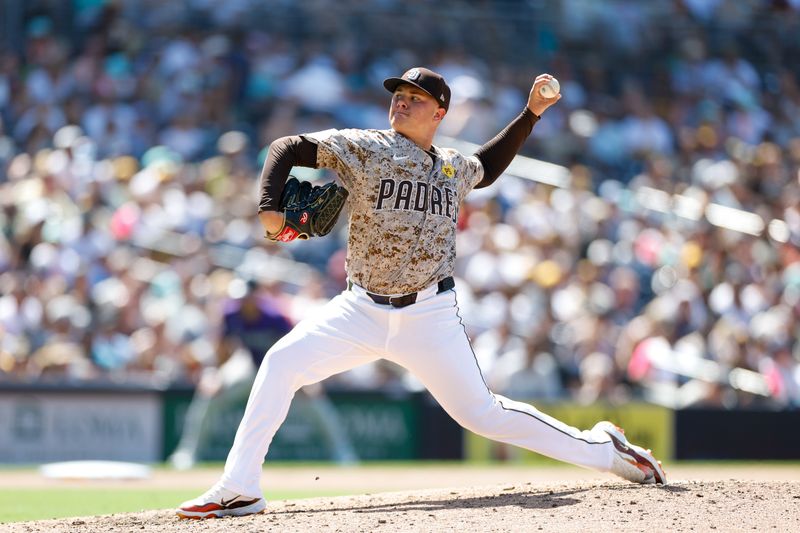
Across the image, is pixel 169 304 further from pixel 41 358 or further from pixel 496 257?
pixel 496 257

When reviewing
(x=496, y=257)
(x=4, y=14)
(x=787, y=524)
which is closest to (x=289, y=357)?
(x=787, y=524)

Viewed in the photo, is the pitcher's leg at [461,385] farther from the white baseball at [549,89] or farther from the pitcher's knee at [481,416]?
the white baseball at [549,89]

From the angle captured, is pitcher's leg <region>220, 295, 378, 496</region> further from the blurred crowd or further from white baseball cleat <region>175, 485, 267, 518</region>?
the blurred crowd

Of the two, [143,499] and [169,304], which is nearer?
[143,499]

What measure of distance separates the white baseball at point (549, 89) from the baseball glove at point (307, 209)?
1.14m

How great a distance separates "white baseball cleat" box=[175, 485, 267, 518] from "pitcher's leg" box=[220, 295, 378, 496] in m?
0.03

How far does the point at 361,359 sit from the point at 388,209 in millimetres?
642

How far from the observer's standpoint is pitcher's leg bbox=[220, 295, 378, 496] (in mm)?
5465

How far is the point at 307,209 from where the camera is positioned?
17.3 feet

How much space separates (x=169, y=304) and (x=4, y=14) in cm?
515

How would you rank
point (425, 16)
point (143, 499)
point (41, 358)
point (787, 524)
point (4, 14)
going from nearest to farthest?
point (787, 524)
point (143, 499)
point (41, 358)
point (4, 14)
point (425, 16)

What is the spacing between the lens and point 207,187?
1345 cm

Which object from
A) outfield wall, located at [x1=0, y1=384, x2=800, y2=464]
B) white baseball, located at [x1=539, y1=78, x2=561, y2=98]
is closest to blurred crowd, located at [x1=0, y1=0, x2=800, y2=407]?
outfield wall, located at [x1=0, y1=384, x2=800, y2=464]

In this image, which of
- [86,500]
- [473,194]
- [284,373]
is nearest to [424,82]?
[284,373]
